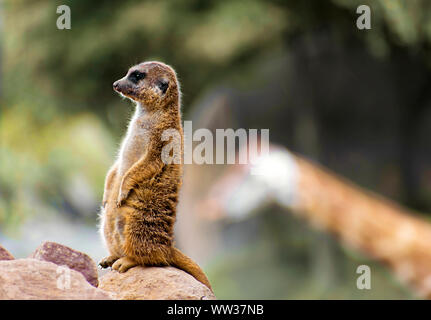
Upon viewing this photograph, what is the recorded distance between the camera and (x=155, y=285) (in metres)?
1.88

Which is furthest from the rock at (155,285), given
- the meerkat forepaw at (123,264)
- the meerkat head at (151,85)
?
the meerkat head at (151,85)

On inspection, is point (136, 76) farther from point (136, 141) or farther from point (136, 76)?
point (136, 141)

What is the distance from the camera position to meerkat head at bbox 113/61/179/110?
1826 mm

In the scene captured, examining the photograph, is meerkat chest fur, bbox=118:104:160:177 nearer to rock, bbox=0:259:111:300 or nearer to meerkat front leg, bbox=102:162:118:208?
meerkat front leg, bbox=102:162:118:208

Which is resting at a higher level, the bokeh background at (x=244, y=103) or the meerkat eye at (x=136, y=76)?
the bokeh background at (x=244, y=103)

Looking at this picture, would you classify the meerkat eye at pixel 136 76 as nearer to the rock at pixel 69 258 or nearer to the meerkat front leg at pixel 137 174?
the meerkat front leg at pixel 137 174

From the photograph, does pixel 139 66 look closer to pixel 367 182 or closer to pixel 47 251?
pixel 47 251

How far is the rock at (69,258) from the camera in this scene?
→ 190 cm

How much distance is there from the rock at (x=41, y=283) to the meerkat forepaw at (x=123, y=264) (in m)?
0.21

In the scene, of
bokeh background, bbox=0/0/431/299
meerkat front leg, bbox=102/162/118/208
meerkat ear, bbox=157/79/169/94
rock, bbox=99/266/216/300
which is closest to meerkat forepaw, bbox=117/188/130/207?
meerkat front leg, bbox=102/162/118/208

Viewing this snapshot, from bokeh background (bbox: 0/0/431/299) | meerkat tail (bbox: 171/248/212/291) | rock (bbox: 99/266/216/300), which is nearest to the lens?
rock (bbox: 99/266/216/300)

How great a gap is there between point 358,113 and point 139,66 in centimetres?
644

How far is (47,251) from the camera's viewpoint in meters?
1.91
